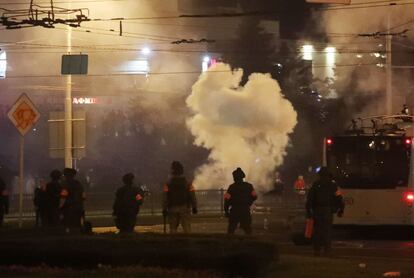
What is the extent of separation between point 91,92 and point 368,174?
74.4 ft

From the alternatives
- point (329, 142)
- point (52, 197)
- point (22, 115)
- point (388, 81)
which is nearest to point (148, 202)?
point (388, 81)

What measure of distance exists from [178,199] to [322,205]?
2.37 metres

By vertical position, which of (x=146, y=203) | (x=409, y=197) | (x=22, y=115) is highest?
(x=22, y=115)

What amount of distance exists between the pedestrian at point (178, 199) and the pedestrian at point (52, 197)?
2.60 metres

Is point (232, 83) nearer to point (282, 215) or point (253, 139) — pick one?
point (253, 139)

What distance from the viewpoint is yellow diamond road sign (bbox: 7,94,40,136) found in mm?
12891

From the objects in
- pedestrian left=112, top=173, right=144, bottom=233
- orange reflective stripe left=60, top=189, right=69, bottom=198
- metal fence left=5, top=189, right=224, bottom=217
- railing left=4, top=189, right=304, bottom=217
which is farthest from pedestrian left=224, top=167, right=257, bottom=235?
metal fence left=5, top=189, right=224, bottom=217

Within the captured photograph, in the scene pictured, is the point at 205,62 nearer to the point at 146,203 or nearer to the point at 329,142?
the point at 146,203

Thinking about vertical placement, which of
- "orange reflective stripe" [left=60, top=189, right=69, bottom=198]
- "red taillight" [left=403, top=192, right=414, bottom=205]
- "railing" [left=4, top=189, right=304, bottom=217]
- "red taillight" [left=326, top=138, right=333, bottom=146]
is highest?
"red taillight" [left=326, top=138, right=333, bottom=146]

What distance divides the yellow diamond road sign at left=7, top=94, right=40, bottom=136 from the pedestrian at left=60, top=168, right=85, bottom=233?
1426mm

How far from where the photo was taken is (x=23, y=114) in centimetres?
1295

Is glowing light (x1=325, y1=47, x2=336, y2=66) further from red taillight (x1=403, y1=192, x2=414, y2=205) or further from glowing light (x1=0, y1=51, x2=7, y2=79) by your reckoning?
red taillight (x1=403, y1=192, x2=414, y2=205)

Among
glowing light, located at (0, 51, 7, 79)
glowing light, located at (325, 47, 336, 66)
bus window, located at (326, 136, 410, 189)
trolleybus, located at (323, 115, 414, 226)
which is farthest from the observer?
glowing light, located at (0, 51, 7, 79)

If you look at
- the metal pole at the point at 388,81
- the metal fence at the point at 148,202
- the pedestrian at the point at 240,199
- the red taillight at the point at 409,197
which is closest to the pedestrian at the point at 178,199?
the pedestrian at the point at 240,199
